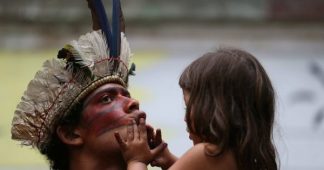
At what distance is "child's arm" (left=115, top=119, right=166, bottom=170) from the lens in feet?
12.0

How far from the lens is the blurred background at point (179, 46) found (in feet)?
24.8

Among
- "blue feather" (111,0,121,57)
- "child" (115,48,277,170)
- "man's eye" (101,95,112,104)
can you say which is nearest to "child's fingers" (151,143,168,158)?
"child" (115,48,277,170)

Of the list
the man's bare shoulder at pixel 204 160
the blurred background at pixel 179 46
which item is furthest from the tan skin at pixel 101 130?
the blurred background at pixel 179 46

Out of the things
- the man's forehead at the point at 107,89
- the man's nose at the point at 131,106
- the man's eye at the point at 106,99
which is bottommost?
the man's nose at the point at 131,106

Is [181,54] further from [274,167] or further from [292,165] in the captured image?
[274,167]

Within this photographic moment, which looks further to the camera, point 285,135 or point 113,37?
point 285,135

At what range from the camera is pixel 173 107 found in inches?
299

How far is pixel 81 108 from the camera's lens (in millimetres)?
3852

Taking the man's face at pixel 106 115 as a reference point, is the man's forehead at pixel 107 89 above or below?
above

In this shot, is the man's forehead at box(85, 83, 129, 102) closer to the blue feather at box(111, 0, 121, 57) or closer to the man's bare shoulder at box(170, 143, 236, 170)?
the blue feather at box(111, 0, 121, 57)

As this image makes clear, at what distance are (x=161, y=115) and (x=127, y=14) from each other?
0.81 meters

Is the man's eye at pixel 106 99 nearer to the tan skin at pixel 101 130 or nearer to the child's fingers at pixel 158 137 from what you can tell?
the tan skin at pixel 101 130

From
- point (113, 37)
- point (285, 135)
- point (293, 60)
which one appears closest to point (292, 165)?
point (285, 135)

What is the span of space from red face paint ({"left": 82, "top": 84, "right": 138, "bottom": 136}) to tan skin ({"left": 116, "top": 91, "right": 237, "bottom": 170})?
8 centimetres
